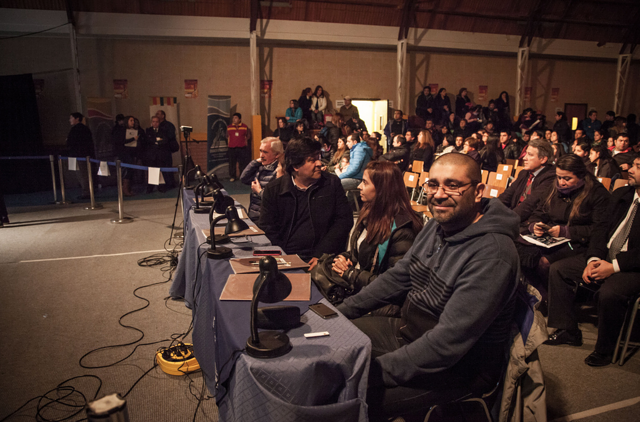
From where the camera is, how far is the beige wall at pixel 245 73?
10945 mm

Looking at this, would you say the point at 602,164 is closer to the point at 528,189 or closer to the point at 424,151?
the point at 528,189

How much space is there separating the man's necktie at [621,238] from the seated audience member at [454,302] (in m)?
1.85

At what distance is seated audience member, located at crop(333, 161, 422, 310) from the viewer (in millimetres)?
2508

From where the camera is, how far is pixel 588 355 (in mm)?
3000

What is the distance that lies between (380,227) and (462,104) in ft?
40.3

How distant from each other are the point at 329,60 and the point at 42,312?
1100 centimetres

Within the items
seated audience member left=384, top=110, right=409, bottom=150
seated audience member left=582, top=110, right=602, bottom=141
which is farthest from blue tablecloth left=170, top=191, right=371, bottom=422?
seated audience member left=582, top=110, right=602, bottom=141

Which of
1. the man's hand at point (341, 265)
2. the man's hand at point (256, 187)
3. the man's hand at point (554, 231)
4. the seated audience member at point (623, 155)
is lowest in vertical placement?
the man's hand at point (554, 231)

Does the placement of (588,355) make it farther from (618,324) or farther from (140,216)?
(140,216)

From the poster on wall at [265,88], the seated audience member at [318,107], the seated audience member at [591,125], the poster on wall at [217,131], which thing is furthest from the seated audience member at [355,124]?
the seated audience member at [591,125]

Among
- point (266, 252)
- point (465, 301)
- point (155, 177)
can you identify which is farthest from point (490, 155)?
→ point (465, 301)

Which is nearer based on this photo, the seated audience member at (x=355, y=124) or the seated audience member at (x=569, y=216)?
the seated audience member at (x=569, y=216)

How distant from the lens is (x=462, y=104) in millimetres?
13672

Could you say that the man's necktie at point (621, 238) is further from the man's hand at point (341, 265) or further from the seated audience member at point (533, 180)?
the man's hand at point (341, 265)
